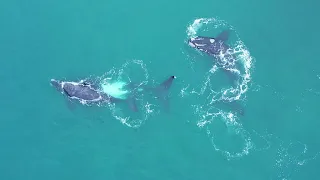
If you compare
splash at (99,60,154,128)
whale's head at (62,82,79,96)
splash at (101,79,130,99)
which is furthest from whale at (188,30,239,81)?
whale's head at (62,82,79,96)

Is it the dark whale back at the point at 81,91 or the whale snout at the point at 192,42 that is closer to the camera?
the dark whale back at the point at 81,91

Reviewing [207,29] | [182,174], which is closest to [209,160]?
[182,174]

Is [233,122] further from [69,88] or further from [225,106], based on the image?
[69,88]

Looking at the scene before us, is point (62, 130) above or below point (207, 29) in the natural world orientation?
below

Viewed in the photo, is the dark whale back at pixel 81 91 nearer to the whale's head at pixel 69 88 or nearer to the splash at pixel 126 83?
the whale's head at pixel 69 88

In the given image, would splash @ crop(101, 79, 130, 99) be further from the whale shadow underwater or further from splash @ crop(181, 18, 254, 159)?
the whale shadow underwater

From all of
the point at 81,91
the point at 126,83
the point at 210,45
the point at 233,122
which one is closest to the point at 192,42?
the point at 210,45

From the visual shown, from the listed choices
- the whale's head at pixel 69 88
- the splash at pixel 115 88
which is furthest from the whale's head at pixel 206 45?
the whale's head at pixel 69 88

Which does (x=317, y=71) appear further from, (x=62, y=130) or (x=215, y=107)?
(x=62, y=130)
